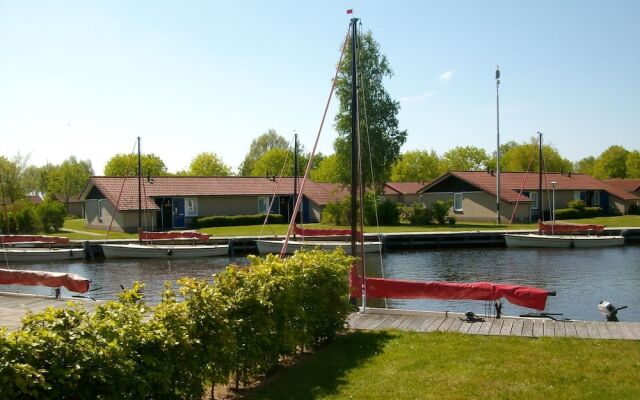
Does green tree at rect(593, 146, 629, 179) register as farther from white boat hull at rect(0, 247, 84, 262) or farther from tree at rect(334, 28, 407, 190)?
white boat hull at rect(0, 247, 84, 262)

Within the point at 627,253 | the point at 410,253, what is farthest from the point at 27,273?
the point at 627,253

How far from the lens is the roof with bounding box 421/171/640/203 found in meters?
54.6

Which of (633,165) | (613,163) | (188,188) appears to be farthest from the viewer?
(613,163)

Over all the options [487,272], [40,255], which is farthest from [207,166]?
[487,272]

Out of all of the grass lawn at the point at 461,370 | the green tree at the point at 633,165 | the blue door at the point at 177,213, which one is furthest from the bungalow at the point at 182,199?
the green tree at the point at 633,165

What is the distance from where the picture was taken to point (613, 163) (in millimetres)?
116500

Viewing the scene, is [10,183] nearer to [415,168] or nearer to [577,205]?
[577,205]

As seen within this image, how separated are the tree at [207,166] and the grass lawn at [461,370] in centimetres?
10349

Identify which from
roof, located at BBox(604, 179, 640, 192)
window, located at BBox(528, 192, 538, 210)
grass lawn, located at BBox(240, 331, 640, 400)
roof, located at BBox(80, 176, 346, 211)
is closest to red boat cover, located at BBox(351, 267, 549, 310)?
grass lawn, located at BBox(240, 331, 640, 400)

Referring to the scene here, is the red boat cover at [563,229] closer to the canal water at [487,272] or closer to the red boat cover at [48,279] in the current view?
the canal water at [487,272]

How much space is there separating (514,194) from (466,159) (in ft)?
226

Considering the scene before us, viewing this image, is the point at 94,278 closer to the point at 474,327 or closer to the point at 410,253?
the point at 410,253

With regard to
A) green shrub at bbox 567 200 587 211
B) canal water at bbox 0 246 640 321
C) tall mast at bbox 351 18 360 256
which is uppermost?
tall mast at bbox 351 18 360 256

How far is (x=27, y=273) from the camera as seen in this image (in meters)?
16.3
